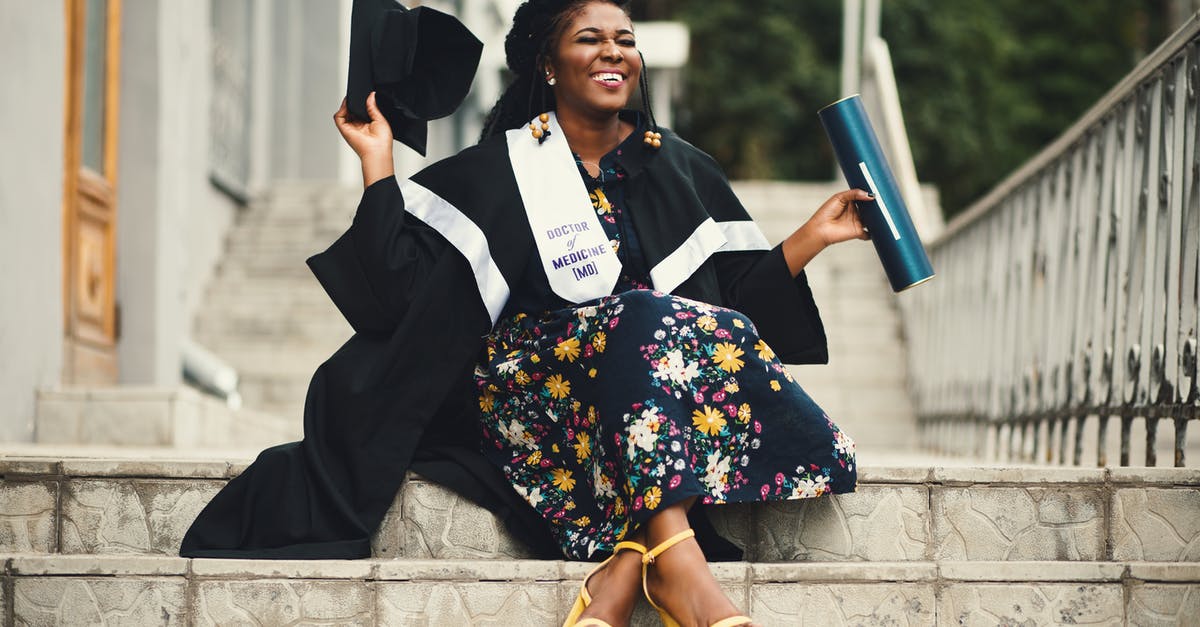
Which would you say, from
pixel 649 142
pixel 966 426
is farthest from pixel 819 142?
pixel 649 142

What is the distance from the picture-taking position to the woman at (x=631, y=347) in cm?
306

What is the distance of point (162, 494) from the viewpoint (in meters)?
3.47

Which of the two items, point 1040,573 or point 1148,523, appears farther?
point 1148,523

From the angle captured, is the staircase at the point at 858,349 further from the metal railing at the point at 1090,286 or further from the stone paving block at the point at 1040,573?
the stone paving block at the point at 1040,573

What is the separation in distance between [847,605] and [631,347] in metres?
0.75

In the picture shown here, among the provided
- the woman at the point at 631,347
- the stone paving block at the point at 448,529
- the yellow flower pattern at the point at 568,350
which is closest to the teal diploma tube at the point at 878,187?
the woman at the point at 631,347

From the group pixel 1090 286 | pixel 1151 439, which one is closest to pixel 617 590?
pixel 1151 439

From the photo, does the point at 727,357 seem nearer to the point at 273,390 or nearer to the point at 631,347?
A: the point at 631,347

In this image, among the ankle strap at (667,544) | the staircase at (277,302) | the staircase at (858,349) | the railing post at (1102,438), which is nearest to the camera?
the ankle strap at (667,544)

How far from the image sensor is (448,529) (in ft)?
11.3

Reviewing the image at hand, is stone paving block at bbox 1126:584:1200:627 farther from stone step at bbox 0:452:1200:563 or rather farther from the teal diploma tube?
the teal diploma tube

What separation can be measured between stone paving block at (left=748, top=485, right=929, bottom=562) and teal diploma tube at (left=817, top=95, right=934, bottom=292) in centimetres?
52

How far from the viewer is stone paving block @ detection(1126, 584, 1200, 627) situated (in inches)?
125

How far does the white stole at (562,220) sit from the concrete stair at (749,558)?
61 centimetres
